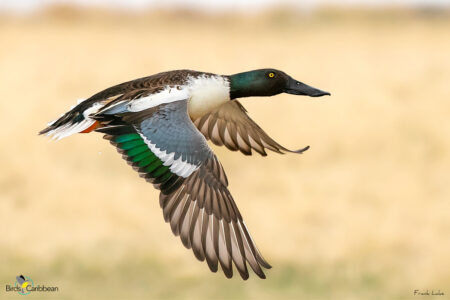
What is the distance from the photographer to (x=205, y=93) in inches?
208

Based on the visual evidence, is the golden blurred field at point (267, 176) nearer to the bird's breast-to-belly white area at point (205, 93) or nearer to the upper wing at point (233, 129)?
the upper wing at point (233, 129)

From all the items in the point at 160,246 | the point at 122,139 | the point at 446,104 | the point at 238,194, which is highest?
the point at 446,104

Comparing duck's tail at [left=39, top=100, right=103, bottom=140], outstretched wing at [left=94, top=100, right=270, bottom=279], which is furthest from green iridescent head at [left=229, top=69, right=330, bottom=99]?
duck's tail at [left=39, top=100, right=103, bottom=140]

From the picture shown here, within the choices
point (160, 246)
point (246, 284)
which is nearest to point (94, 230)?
point (160, 246)

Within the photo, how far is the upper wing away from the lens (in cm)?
606

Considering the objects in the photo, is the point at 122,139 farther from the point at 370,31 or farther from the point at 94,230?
the point at 370,31

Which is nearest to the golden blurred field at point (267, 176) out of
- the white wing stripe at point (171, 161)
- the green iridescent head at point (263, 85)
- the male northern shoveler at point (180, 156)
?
the green iridescent head at point (263, 85)

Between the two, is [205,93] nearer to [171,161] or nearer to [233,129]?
[171,161]

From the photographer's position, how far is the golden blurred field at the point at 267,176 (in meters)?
10.4

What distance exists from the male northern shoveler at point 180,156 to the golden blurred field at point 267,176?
5114mm

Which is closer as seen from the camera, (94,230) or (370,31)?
(94,230)

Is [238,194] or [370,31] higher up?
[370,31]

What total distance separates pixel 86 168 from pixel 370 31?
8.66 metres

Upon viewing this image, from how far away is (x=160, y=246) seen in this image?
10664mm
